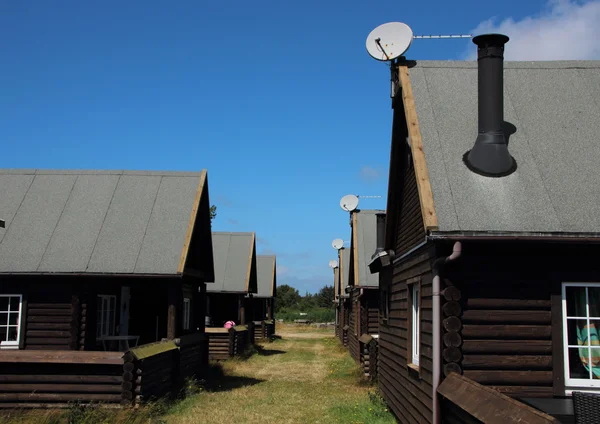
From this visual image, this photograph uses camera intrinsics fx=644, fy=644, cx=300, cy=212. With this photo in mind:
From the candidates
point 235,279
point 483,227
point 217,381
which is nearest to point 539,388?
point 483,227

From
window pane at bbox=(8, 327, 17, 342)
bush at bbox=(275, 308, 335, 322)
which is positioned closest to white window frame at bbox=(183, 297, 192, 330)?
window pane at bbox=(8, 327, 17, 342)

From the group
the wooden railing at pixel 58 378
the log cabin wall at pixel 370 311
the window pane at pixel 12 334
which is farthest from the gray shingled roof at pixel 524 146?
the log cabin wall at pixel 370 311

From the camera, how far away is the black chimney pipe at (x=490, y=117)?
9930 mm

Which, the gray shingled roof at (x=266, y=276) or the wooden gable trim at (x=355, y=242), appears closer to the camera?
the wooden gable trim at (x=355, y=242)

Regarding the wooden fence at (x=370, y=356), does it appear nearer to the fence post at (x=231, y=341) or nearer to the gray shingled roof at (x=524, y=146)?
the fence post at (x=231, y=341)

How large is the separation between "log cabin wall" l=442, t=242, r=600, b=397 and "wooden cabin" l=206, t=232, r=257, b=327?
73.2 feet

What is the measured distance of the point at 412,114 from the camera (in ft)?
35.6

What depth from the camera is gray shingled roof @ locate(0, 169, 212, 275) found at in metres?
15.8

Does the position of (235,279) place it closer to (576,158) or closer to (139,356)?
(139,356)

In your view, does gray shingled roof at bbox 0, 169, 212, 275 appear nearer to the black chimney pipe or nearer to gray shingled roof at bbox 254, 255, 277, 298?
the black chimney pipe

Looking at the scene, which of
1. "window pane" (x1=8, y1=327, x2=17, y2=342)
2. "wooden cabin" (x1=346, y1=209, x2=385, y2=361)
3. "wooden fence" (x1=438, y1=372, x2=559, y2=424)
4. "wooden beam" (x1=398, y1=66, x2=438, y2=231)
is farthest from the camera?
"wooden cabin" (x1=346, y1=209, x2=385, y2=361)

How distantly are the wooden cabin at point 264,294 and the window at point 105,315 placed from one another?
921 inches

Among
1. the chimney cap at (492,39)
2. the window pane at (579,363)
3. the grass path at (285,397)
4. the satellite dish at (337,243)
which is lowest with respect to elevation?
the grass path at (285,397)

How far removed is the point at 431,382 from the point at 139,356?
22.7 ft
